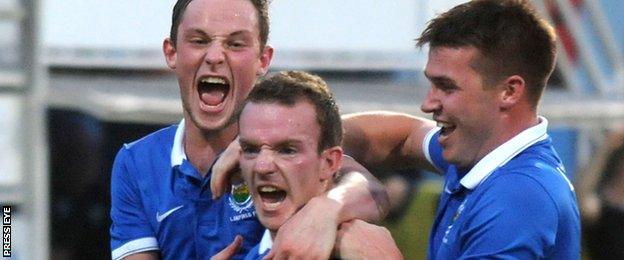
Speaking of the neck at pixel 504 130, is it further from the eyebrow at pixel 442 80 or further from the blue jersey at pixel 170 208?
the blue jersey at pixel 170 208

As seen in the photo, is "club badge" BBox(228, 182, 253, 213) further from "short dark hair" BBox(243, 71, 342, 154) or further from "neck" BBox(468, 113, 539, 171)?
"neck" BBox(468, 113, 539, 171)

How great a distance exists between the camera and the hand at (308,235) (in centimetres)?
378

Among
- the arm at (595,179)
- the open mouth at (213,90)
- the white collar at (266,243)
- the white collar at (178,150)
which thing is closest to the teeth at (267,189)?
the white collar at (266,243)

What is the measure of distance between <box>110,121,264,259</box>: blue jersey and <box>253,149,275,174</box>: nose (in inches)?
18.2

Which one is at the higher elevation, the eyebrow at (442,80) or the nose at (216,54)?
the eyebrow at (442,80)

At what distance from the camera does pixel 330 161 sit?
12.9 ft

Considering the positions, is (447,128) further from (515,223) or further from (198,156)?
(198,156)

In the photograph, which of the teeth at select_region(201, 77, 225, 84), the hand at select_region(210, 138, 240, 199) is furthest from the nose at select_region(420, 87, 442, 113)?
the teeth at select_region(201, 77, 225, 84)

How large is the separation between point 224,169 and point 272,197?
364 mm

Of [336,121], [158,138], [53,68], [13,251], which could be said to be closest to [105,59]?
[53,68]

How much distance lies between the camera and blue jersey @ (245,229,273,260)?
12.8 feet

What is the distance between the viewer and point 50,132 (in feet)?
21.7

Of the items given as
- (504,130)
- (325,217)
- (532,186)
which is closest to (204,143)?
(325,217)

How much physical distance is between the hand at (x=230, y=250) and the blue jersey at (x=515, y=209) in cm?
50
